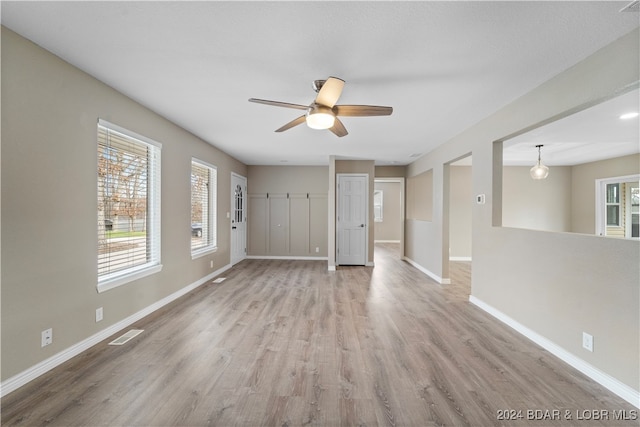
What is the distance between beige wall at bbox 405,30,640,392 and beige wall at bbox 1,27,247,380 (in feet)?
13.6

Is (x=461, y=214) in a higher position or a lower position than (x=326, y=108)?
lower

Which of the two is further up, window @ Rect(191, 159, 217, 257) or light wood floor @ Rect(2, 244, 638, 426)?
window @ Rect(191, 159, 217, 257)

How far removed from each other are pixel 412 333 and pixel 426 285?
2074 millimetres

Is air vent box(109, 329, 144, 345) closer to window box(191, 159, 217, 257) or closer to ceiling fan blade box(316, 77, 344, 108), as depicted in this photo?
window box(191, 159, 217, 257)

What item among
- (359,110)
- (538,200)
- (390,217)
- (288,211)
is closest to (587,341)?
(359,110)

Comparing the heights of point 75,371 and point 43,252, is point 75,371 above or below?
below

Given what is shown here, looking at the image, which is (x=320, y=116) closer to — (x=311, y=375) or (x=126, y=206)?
(x=311, y=375)

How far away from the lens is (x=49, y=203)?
2098 millimetres

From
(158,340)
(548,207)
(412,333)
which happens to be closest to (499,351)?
(412,333)

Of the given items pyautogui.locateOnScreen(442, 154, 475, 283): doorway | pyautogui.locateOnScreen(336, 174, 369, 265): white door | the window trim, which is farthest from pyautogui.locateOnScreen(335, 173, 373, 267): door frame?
the window trim

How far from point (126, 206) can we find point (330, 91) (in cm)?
252

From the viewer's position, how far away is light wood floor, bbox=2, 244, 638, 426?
1676 millimetres

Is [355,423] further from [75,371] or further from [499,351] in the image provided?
[75,371]

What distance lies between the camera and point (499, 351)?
2463 millimetres
